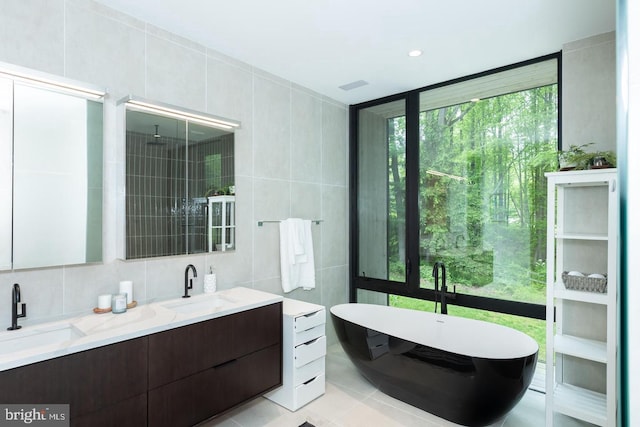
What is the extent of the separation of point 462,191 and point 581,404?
5.90 ft

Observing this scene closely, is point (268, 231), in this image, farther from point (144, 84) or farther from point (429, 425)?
point (429, 425)

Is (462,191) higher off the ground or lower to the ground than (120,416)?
higher

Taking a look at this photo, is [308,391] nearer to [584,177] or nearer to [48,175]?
[48,175]

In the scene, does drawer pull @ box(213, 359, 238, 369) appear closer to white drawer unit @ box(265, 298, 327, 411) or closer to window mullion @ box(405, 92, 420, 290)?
white drawer unit @ box(265, 298, 327, 411)

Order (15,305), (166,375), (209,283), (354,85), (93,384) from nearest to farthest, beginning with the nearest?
(93,384)
(15,305)
(166,375)
(209,283)
(354,85)

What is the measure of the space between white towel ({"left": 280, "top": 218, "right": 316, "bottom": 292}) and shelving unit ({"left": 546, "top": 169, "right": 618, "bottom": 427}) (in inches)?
76.5

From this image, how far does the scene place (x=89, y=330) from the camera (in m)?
1.78

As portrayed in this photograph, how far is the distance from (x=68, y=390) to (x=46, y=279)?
676 mm

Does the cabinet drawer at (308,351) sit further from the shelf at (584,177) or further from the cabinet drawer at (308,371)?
the shelf at (584,177)

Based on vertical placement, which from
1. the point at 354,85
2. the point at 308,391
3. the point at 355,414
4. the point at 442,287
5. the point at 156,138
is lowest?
the point at 355,414

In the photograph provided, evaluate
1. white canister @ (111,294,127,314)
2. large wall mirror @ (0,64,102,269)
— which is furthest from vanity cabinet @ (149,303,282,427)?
large wall mirror @ (0,64,102,269)

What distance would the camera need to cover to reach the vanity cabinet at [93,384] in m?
1.47

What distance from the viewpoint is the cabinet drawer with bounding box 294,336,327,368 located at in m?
2.58

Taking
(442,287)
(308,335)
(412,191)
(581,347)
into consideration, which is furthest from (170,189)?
(581,347)
